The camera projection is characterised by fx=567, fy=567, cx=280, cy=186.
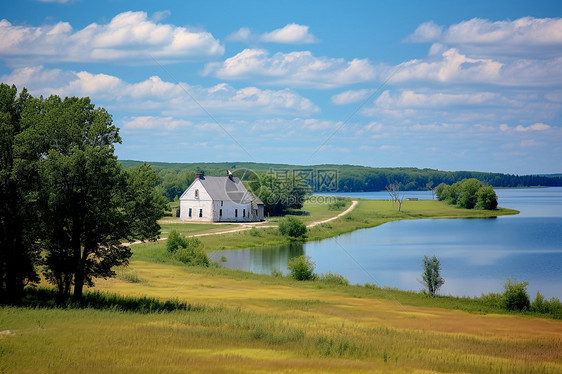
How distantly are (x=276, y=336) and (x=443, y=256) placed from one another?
44.4 meters

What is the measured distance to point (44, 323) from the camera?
17594 mm

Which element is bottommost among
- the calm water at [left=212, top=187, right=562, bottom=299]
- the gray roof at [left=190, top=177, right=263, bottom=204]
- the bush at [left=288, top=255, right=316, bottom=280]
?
the calm water at [left=212, top=187, right=562, bottom=299]

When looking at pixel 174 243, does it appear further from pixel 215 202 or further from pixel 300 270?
pixel 215 202

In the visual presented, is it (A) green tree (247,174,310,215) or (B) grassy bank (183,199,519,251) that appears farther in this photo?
(A) green tree (247,174,310,215)

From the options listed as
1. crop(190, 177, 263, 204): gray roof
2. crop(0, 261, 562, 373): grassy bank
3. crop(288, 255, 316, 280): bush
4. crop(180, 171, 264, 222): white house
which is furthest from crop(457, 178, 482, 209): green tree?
crop(0, 261, 562, 373): grassy bank

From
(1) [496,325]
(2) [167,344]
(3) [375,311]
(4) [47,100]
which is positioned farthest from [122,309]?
(1) [496,325]

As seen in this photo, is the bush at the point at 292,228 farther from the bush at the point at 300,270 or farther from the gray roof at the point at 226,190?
the bush at the point at 300,270

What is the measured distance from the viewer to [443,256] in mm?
58438

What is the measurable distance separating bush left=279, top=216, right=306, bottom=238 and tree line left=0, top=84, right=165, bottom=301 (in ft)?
157

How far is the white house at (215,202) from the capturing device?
81000 millimetres

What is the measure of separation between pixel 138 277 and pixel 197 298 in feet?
28.1

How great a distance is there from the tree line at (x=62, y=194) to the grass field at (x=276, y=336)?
10.1ft

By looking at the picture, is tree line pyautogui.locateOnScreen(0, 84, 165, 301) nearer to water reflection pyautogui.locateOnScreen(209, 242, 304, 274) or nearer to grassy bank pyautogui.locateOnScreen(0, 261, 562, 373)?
grassy bank pyautogui.locateOnScreen(0, 261, 562, 373)

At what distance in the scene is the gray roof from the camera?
81375 millimetres
